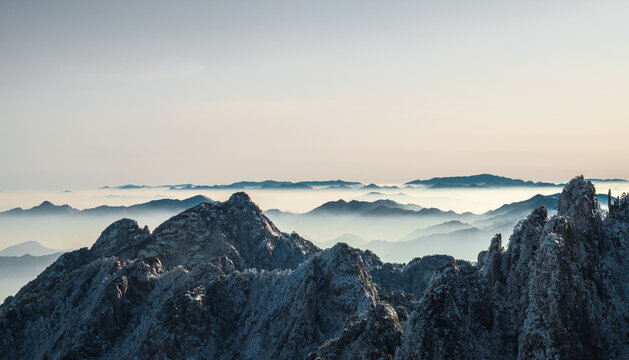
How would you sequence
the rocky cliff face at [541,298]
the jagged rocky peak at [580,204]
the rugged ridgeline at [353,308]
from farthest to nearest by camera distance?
the jagged rocky peak at [580,204] < the rugged ridgeline at [353,308] < the rocky cliff face at [541,298]

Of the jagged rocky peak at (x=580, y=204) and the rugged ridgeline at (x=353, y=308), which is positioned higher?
the jagged rocky peak at (x=580, y=204)

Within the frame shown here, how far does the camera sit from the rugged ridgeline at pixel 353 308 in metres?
70.7

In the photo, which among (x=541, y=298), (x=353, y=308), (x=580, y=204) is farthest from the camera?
(x=353, y=308)

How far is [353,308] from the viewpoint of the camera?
137 meters

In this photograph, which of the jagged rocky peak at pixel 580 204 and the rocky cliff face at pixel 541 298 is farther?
the jagged rocky peak at pixel 580 204

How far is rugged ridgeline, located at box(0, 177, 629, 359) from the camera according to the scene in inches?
2783

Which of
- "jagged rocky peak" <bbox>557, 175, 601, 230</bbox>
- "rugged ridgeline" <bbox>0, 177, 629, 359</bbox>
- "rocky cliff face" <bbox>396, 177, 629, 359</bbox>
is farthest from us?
"jagged rocky peak" <bbox>557, 175, 601, 230</bbox>

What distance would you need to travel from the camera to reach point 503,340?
254ft

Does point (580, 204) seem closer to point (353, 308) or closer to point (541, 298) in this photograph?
point (541, 298)

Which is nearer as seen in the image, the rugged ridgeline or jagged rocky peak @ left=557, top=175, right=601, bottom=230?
the rugged ridgeline

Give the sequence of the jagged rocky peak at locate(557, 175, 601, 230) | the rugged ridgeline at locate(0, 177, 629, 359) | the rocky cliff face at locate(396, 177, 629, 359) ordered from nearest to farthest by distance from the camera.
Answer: the rocky cliff face at locate(396, 177, 629, 359)
the rugged ridgeline at locate(0, 177, 629, 359)
the jagged rocky peak at locate(557, 175, 601, 230)

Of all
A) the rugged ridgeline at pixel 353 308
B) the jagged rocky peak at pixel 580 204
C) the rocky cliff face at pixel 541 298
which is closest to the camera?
the rocky cliff face at pixel 541 298

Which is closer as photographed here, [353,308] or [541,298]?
[541,298]

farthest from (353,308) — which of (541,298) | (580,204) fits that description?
(541,298)
